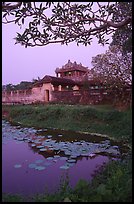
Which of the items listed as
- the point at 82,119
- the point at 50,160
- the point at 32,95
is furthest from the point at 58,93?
the point at 50,160

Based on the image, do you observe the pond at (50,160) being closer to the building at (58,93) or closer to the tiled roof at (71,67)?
the building at (58,93)

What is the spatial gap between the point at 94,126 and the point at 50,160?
4.27 meters

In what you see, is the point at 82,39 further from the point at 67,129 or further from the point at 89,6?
the point at 67,129

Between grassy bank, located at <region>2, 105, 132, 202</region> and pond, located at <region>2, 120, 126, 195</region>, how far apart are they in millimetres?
541

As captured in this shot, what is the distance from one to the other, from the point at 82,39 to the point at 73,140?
5329 millimetres

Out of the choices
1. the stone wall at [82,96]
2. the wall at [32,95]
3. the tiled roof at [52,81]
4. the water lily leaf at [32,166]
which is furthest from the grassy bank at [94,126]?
the tiled roof at [52,81]

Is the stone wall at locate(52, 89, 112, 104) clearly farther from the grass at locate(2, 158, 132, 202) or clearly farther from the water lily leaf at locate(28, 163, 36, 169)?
the grass at locate(2, 158, 132, 202)

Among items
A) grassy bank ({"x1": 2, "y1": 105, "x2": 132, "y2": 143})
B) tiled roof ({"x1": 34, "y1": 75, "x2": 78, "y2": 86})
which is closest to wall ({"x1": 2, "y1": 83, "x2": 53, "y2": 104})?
tiled roof ({"x1": 34, "y1": 75, "x2": 78, "y2": 86})

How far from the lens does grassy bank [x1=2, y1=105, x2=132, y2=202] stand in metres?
2.75

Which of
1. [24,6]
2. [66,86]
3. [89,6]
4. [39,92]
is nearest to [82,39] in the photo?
[89,6]

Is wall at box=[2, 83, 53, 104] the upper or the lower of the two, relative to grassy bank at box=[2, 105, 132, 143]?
upper

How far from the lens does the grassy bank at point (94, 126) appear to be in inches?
108

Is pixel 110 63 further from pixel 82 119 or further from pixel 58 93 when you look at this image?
pixel 82 119

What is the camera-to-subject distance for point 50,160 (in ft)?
18.9
